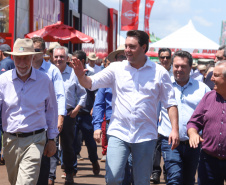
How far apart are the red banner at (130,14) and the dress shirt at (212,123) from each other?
21.6 meters

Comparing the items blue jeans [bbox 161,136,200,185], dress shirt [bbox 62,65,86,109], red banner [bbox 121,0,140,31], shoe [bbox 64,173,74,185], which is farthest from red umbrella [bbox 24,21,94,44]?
red banner [bbox 121,0,140,31]

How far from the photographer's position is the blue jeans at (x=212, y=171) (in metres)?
5.83

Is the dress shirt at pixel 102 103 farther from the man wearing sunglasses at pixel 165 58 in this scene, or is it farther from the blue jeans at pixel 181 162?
the man wearing sunglasses at pixel 165 58

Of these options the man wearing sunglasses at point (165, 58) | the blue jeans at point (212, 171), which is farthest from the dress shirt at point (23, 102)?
the man wearing sunglasses at point (165, 58)

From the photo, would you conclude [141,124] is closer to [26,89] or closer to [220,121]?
[220,121]

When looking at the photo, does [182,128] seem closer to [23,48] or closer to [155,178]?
[23,48]

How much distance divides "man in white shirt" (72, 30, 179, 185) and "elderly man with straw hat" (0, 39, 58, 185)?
0.61 metres

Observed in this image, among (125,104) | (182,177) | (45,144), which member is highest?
(125,104)

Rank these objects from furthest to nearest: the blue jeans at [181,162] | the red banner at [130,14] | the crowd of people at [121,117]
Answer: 1. the red banner at [130,14]
2. the blue jeans at [181,162]
3. the crowd of people at [121,117]

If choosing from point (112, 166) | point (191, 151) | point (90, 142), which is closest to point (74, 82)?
point (90, 142)

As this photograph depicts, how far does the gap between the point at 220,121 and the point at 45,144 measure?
2.01 metres

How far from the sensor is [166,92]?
628 cm

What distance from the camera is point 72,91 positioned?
9.45 m

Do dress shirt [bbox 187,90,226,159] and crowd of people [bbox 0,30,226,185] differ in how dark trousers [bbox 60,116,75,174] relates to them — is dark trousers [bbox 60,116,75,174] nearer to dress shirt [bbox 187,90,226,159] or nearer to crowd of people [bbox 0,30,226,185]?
crowd of people [bbox 0,30,226,185]
